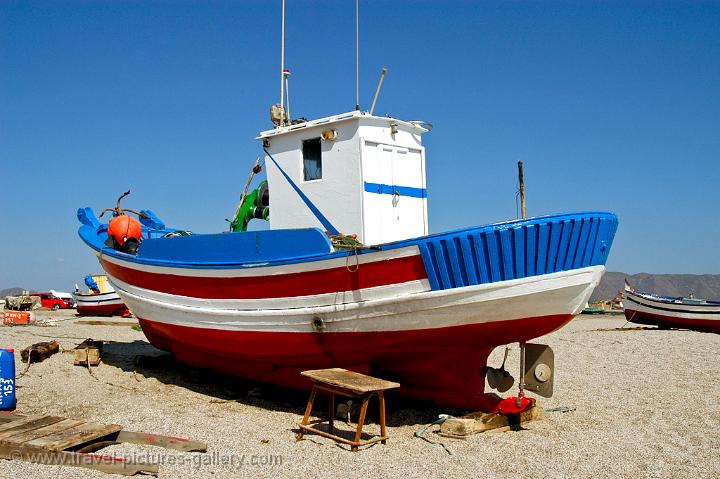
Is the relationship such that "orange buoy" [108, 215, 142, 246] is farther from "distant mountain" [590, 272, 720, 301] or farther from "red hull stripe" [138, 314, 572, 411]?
"distant mountain" [590, 272, 720, 301]

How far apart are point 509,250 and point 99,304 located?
20994 millimetres

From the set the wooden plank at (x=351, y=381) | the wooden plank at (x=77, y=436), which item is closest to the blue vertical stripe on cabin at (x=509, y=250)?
the wooden plank at (x=351, y=381)

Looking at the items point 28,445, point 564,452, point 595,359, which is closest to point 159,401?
point 28,445

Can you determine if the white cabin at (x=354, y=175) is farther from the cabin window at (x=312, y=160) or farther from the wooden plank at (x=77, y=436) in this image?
the wooden plank at (x=77, y=436)

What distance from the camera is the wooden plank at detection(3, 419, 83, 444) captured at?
5061 millimetres

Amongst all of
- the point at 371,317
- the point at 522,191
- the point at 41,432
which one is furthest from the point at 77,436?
the point at 522,191

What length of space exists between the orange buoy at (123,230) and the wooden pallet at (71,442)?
396 centimetres

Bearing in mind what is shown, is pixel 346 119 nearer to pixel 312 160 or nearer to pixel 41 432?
pixel 312 160

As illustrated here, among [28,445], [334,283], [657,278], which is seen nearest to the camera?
[28,445]

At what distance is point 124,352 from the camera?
445 inches

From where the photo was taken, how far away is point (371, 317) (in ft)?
20.8

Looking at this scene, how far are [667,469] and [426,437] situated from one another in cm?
215

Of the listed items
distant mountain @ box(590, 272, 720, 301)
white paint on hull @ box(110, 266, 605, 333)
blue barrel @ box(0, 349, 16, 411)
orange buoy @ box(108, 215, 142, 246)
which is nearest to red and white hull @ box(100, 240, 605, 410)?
white paint on hull @ box(110, 266, 605, 333)

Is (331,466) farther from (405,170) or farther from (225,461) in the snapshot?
(405,170)
